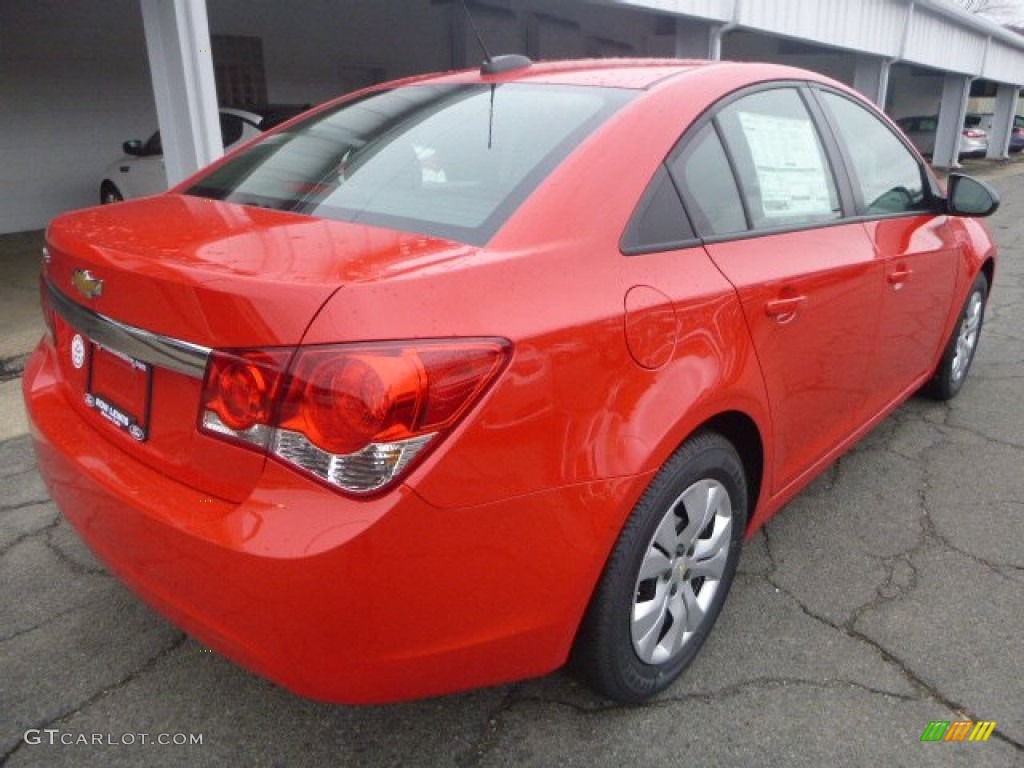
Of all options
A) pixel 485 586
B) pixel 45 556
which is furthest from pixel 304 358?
pixel 45 556

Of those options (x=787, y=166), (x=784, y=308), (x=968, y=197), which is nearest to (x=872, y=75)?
(x=968, y=197)

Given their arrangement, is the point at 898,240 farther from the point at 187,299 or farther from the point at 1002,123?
the point at 1002,123

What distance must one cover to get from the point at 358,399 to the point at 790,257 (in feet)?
4.66

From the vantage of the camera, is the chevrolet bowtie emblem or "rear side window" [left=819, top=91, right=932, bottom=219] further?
"rear side window" [left=819, top=91, right=932, bottom=219]

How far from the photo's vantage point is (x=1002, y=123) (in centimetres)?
2636

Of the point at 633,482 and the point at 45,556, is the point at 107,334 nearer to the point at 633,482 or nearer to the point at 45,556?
the point at 633,482

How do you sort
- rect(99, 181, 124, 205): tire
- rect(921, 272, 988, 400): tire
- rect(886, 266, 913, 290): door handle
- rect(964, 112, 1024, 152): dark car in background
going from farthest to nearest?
rect(964, 112, 1024, 152): dark car in background < rect(99, 181, 124, 205): tire < rect(921, 272, 988, 400): tire < rect(886, 266, 913, 290): door handle

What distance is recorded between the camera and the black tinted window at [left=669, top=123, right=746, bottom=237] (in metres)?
1.99

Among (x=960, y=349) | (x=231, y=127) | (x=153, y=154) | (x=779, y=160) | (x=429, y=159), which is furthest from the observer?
(x=153, y=154)

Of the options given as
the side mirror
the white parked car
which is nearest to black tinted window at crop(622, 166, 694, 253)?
the side mirror

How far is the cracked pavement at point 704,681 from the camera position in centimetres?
186

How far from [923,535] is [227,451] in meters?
2.45

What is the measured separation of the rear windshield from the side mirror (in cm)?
191

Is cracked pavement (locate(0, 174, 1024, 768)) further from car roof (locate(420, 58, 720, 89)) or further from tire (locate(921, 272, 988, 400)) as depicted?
car roof (locate(420, 58, 720, 89))
